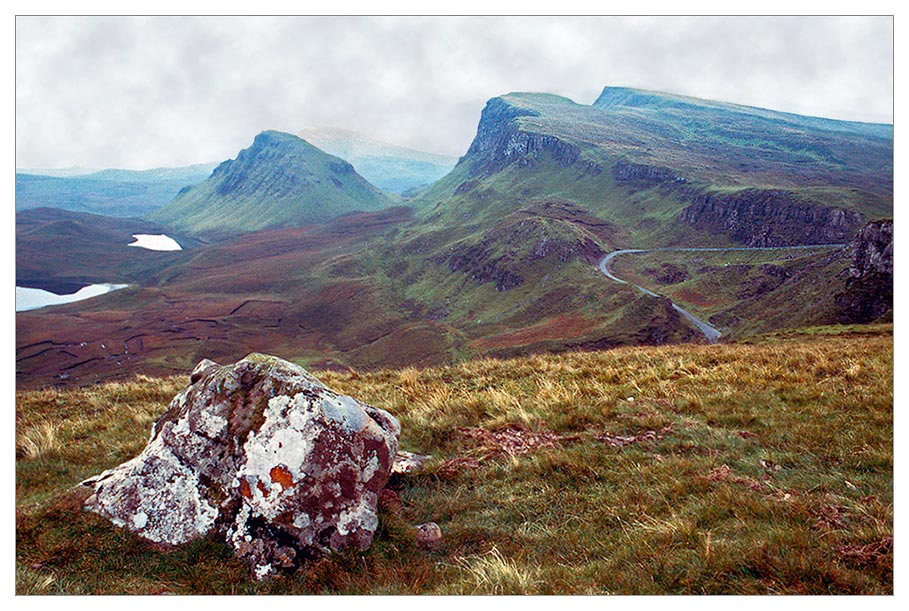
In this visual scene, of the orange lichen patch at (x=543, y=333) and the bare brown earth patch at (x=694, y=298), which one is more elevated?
the bare brown earth patch at (x=694, y=298)

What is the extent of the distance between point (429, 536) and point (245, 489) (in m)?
2.35

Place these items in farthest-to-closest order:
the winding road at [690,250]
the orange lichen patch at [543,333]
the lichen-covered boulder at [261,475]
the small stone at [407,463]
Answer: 1. the orange lichen patch at [543,333]
2. the winding road at [690,250]
3. the small stone at [407,463]
4. the lichen-covered boulder at [261,475]

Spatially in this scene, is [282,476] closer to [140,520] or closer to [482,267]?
[140,520]

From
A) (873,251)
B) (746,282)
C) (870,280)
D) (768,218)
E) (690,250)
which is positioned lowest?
(746,282)

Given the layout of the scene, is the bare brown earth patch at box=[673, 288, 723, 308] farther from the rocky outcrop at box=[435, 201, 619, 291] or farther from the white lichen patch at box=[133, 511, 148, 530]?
the white lichen patch at box=[133, 511, 148, 530]

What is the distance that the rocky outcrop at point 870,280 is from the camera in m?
47.8

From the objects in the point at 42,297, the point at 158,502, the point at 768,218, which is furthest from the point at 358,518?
the point at 42,297

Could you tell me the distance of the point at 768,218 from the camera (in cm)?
14675

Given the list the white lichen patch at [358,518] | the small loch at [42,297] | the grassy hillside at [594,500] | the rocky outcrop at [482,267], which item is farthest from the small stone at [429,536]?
the small loch at [42,297]

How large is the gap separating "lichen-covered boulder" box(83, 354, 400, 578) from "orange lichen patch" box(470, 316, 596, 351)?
80.7m

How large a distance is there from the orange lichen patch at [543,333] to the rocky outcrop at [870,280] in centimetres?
4017

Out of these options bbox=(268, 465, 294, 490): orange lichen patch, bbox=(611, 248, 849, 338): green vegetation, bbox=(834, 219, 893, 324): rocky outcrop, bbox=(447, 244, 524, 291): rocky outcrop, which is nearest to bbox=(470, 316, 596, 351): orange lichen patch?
bbox=(611, 248, 849, 338): green vegetation

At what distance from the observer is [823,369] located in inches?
431

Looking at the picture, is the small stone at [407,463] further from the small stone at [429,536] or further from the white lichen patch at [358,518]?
the small stone at [429,536]
